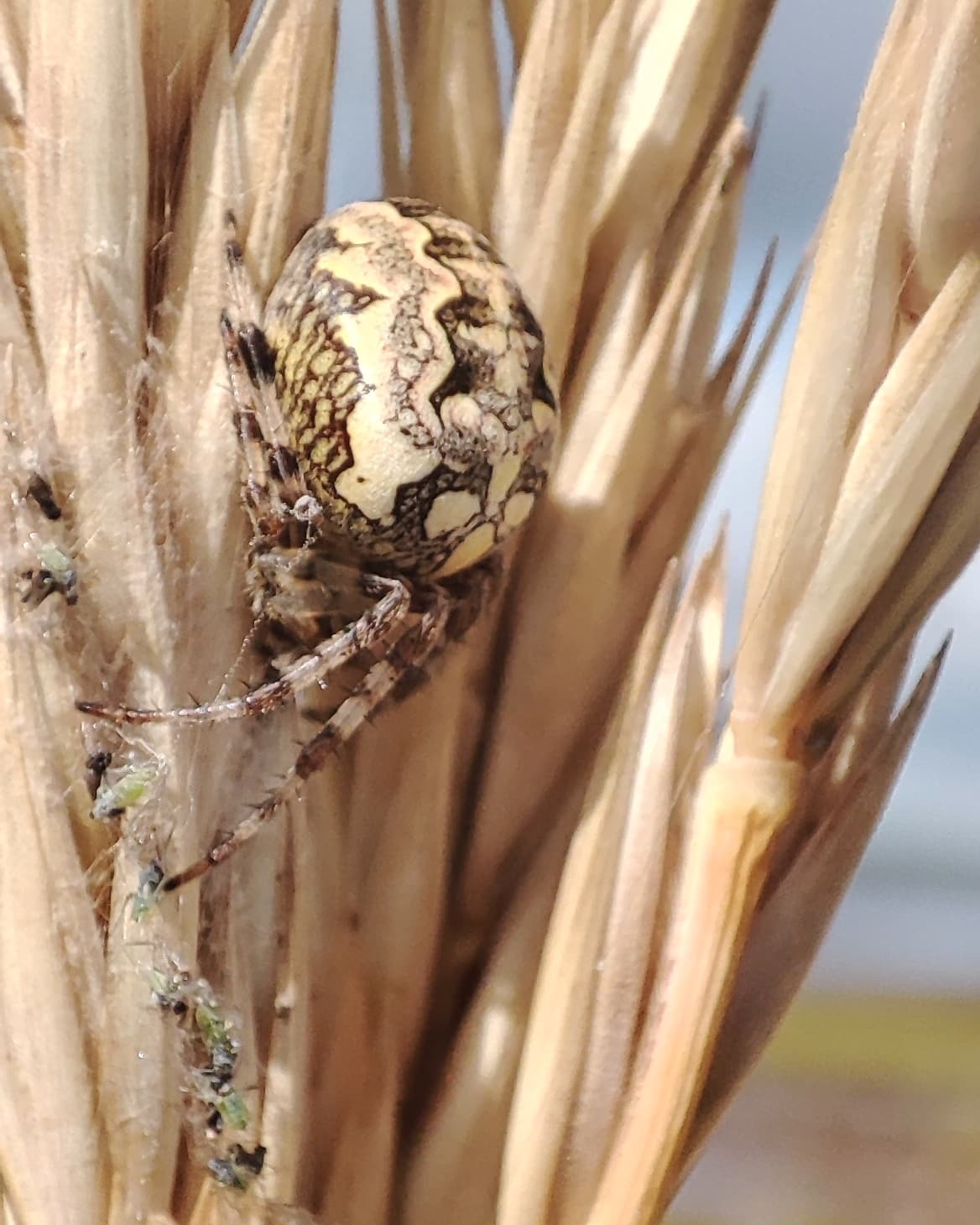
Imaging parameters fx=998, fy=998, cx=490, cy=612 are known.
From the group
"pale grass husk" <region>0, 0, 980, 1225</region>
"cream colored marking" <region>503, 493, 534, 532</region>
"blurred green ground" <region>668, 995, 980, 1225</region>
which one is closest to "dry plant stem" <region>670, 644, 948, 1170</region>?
"pale grass husk" <region>0, 0, 980, 1225</region>

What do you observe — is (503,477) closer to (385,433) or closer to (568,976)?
(385,433)

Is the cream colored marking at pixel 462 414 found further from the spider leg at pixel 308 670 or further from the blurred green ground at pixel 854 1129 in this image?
the blurred green ground at pixel 854 1129

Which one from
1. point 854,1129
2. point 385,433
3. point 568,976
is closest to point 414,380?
point 385,433

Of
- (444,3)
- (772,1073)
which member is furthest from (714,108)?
(772,1073)

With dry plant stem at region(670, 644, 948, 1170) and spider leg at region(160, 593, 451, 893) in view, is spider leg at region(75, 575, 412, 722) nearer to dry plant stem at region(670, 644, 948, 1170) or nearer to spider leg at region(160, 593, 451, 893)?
spider leg at region(160, 593, 451, 893)

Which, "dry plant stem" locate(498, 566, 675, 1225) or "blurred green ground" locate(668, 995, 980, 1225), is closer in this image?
"dry plant stem" locate(498, 566, 675, 1225)

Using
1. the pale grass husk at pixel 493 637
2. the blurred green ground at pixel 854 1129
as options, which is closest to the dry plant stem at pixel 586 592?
the pale grass husk at pixel 493 637
